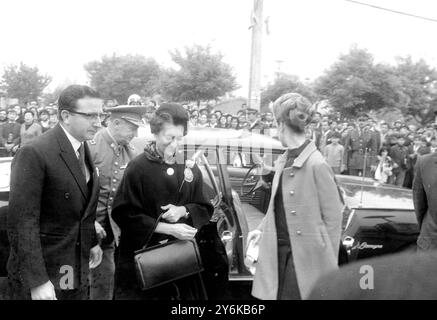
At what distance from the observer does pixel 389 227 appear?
2979 mm

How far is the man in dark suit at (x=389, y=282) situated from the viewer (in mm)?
841

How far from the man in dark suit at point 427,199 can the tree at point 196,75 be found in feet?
3.09

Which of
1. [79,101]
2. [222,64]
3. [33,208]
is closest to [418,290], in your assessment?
[33,208]

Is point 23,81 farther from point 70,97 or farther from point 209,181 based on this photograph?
point 209,181

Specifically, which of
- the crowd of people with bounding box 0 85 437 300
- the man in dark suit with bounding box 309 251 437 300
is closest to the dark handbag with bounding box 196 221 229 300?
the crowd of people with bounding box 0 85 437 300

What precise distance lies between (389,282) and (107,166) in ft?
6.83

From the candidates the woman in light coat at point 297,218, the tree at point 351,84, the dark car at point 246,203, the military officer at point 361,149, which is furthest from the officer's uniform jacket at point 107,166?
the military officer at point 361,149

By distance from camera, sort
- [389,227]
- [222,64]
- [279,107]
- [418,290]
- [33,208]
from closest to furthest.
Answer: [418,290], [33,208], [279,107], [222,64], [389,227]

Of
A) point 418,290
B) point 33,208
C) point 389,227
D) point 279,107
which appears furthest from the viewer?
point 389,227

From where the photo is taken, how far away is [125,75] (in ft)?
8.21

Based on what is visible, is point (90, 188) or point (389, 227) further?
point (389, 227)

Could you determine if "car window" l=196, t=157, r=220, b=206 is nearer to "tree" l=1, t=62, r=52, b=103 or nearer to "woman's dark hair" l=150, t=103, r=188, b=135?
"woman's dark hair" l=150, t=103, r=188, b=135
